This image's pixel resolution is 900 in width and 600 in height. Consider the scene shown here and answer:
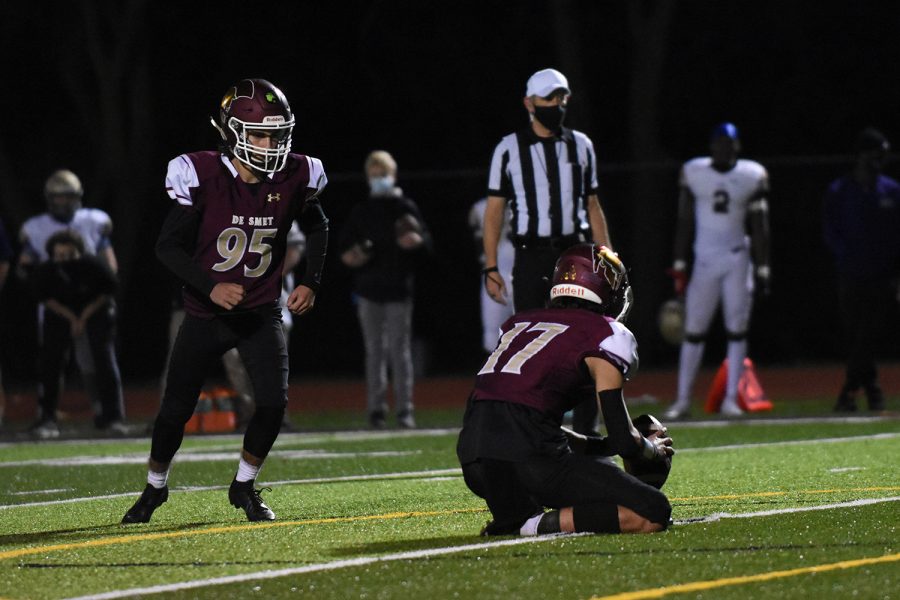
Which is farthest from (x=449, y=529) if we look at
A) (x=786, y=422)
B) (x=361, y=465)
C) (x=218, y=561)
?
(x=786, y=422)

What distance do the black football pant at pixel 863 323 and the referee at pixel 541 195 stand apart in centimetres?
467

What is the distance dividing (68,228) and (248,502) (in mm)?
6310

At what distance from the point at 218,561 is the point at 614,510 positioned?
4.43 ft

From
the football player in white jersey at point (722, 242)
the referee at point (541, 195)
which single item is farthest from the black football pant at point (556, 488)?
the football player in white jersey at point (722, 242)

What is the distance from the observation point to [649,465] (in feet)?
22.8

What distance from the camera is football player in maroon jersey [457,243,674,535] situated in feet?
21.5

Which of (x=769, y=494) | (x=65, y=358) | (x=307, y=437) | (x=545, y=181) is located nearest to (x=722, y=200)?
(x=307, y=437)

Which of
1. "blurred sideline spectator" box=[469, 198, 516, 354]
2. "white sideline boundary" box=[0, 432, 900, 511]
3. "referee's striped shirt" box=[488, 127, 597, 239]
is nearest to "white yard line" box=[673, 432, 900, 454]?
"white sideline boundary" box=[0, 432, 900, 511]

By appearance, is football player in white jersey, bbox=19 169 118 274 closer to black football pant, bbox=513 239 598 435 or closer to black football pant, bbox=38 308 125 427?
black football pant, bbox=38 308 125 427

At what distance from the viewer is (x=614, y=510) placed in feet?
21.4

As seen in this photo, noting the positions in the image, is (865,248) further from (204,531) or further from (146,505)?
(204,531)

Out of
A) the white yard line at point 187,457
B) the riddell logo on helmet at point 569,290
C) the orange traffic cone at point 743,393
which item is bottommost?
the orange traffic cone at point 743,393

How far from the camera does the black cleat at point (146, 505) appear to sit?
7.50 m

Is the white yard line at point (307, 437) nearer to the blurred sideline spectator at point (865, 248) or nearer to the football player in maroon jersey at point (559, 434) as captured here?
the blurred sideline spectator at point (865, 248)
